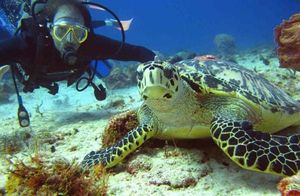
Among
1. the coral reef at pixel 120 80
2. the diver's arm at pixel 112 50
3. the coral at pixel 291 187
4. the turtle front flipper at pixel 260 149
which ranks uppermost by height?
the diver's arm at pixel 112 50

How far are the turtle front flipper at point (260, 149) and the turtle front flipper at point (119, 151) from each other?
0.88 metres

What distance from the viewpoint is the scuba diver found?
522cm

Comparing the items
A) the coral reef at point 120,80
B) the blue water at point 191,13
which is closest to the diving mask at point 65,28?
the coral reef at point 120,80

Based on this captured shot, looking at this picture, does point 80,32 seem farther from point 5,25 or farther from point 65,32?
point 5,25

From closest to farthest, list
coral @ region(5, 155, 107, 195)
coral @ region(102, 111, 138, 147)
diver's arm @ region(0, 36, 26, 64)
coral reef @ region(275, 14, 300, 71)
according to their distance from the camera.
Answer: coral @ region(5, 155, 107, 195) → coral @ region(102, 111, 138, 147) → diver's arm @ region(0, 36, 26, 64) → coral reef @ region(275, 14, 300, 71)

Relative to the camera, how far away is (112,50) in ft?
21.3

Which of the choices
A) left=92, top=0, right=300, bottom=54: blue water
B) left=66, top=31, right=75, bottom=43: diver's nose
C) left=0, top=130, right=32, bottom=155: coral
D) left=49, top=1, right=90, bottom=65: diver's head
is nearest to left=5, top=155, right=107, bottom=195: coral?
left=0, top=130, right=32, bottom=155: coral

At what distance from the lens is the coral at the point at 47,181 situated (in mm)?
2365

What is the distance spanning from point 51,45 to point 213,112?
11.4 ft

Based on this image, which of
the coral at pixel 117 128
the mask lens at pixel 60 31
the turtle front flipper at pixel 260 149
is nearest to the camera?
the turtle front flipper at pixel 260 149

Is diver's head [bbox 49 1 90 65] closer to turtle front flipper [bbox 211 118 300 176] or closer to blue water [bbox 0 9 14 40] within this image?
blue water [bbox 0 9 14 40]

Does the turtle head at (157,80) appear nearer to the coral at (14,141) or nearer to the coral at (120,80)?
the coral at (14,141)

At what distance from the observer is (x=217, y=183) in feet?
9.67

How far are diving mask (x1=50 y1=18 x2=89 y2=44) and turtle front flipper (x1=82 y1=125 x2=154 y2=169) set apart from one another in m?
2.50
